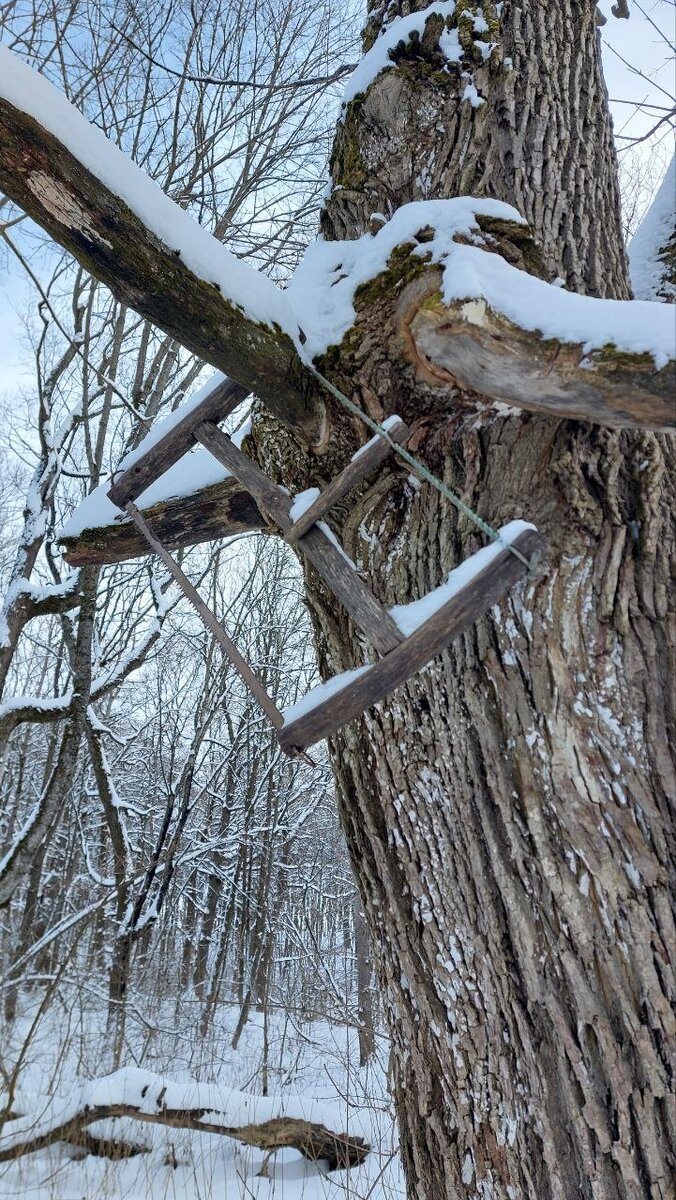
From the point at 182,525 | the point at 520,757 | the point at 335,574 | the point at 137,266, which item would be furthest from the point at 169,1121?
the point at 137,266

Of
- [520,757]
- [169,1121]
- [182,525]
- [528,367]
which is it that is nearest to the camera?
[528,367]

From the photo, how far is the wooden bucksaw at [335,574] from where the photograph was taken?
49.1 inches

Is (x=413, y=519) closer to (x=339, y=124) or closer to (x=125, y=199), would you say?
(x=125, y=199)

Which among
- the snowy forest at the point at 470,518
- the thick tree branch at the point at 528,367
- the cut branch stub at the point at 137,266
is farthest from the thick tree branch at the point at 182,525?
the thick tree branch at the point at 528,367

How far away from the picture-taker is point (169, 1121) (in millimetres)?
3871

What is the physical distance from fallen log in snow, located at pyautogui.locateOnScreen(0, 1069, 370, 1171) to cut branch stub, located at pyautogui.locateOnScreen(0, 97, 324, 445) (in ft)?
13.2

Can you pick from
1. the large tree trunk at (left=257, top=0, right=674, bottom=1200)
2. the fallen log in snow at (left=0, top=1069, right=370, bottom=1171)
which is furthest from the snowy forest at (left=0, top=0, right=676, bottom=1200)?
the fallen log in snow at (left=0, top=1069, right=370, bottom=1171)

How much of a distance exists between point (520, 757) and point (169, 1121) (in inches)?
153

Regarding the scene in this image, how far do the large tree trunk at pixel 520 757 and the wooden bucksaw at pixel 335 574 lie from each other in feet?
0.54

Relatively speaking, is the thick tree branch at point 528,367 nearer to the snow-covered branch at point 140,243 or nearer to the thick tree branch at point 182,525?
the snow-covered branch at point 140,243

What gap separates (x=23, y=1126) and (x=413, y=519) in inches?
181

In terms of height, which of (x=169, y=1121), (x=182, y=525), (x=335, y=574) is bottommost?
(x=169, y=1121)

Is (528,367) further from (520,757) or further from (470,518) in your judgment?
(520,757)

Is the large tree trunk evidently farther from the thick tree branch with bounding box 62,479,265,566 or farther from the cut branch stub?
the thick tree branch with bounding box 62,479,265,566
